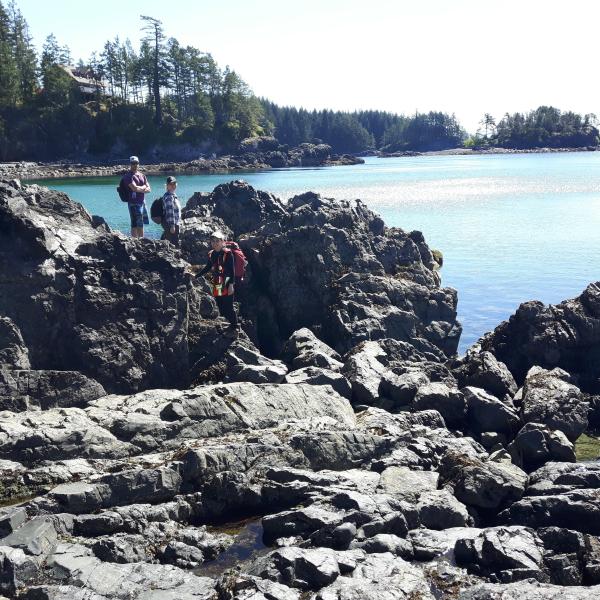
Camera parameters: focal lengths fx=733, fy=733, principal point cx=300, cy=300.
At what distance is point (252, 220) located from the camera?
33656 millimetres

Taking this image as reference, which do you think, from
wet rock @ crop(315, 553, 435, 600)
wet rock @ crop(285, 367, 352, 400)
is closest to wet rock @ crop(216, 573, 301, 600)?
wet rock @ crop(315, 553, 435, 600)

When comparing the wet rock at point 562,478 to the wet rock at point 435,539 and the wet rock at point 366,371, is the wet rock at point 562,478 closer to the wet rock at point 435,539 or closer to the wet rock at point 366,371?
the wet rock at point 435,539

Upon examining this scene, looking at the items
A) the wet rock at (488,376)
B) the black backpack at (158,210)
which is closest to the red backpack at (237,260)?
the black backpack at (158,210)

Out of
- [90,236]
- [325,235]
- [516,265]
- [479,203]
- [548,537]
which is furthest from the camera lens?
[479,203]

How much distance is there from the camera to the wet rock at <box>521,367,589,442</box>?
21672 millimetres

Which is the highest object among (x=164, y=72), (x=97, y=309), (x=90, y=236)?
(x=164, y=72)

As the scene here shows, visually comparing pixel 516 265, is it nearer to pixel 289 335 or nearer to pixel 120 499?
pixel 289 335

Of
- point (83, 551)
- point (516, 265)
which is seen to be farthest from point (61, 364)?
point (516, 265)

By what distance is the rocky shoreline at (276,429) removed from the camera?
13469 mm

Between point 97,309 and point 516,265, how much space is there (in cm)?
3537

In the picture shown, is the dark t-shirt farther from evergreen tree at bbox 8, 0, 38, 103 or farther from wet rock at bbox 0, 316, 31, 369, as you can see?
evergreen tree at bbox 8, 0, 38, 103

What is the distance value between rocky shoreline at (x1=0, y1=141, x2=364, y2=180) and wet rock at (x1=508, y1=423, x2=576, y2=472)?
94.1 m

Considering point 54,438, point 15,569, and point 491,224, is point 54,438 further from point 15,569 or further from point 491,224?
point 491,224

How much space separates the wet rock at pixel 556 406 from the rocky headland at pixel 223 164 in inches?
3964
